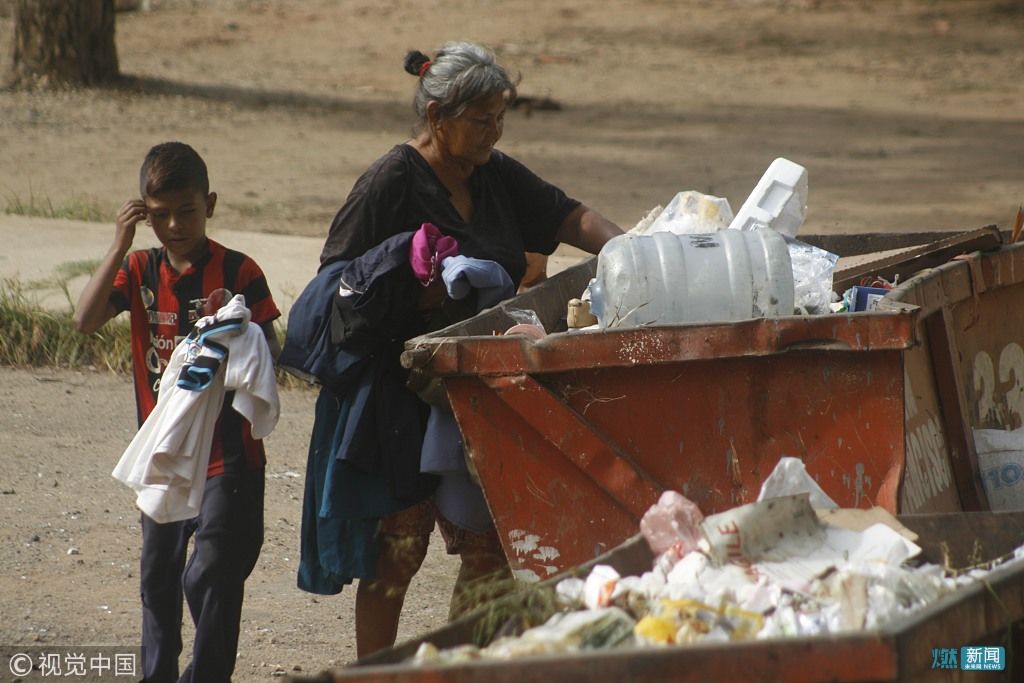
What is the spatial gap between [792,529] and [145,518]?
72.0 inches

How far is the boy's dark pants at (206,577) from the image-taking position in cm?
374

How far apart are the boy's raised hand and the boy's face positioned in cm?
3

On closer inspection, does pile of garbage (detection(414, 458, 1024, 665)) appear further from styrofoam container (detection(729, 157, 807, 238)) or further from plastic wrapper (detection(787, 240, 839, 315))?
styrofoam container (detection(729, 157, 807, 238))

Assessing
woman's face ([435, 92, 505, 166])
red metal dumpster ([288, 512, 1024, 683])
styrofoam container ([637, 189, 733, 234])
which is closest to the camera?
red metal dumpster ([288, 512, 1024, 683])

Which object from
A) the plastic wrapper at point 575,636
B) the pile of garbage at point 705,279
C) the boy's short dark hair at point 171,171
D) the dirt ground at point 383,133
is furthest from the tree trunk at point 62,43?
the plastic wrapper at point 575,636

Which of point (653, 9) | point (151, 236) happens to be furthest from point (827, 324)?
point (653, 9)

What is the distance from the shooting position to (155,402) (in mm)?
3865

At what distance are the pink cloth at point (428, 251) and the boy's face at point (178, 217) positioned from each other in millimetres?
650

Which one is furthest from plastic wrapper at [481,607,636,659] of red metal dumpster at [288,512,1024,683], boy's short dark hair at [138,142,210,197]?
boy's short dark hair at [138,142,210,197]

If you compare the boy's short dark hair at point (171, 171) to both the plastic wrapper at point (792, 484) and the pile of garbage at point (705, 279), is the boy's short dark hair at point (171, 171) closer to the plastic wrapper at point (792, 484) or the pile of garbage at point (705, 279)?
the pile of garbage at point (705, 279)

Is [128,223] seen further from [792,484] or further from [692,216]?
[792,484]

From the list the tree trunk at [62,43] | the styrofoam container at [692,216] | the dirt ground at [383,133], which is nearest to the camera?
the styrofoam container at [692,216]

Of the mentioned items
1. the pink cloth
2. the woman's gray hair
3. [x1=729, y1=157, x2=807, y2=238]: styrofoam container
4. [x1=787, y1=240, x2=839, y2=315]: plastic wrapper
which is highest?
the woman's gray hair

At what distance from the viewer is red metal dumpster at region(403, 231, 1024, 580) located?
3246 millimetres
